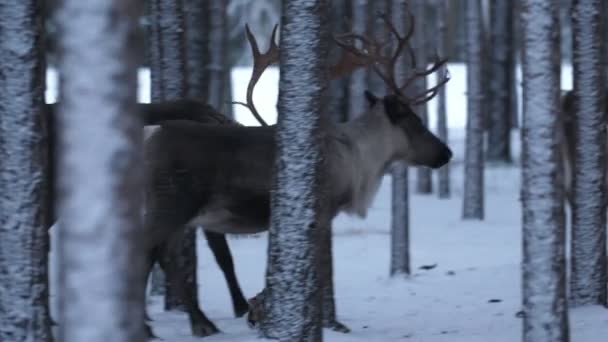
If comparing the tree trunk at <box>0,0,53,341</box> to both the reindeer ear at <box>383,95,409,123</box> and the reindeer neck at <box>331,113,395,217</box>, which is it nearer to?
the reindeer neck at <box>331,113,395,217</box>

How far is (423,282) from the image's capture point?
1056 cm

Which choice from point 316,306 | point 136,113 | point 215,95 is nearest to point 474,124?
point 215,95

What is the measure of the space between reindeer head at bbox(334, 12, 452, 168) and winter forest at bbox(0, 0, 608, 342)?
2cm

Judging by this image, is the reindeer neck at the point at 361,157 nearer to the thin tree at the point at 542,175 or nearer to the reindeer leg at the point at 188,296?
the reindeer leg at the point at 188,296

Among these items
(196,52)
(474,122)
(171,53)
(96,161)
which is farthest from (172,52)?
(474,122)

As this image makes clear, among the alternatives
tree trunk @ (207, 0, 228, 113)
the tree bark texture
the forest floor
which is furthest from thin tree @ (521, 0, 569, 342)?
tree trunk @ (207, 0, 228, 113)

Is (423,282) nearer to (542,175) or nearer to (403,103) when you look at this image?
(403,103)

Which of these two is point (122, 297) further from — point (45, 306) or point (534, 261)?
point (534, 261)

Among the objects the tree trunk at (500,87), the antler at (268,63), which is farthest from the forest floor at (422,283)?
the tree trunk at (500,87)

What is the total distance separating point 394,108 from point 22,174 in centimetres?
419

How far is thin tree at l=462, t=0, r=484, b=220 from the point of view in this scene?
49.8 feet

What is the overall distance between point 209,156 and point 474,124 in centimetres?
867

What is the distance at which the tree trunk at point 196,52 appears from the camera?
460 inches

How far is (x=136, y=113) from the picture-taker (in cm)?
302
